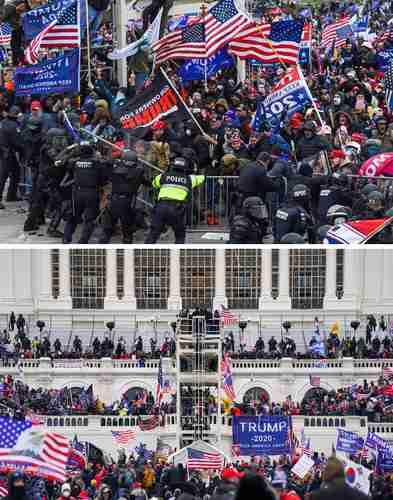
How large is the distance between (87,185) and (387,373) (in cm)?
3488

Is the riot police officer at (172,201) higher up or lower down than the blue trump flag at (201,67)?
lower down

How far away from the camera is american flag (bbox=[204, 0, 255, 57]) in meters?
34.8

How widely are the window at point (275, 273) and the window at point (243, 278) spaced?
25.8 inches

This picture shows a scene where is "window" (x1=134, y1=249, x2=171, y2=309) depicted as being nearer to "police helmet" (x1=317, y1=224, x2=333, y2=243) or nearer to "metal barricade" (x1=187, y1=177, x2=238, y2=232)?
"metal barricade" (x1=187, y1=177, x2=238, y2=232)

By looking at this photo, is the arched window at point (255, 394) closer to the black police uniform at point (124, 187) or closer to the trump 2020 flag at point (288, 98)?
the trump 2020 flag at point (288, 98)

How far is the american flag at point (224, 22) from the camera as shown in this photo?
114ft

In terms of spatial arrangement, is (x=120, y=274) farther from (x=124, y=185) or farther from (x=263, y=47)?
(x=124, y=185)

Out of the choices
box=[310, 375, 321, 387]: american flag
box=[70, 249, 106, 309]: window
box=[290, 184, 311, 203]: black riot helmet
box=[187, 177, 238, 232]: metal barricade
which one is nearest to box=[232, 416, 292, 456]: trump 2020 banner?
box=[187, 177, 238, 232]: metal barricade

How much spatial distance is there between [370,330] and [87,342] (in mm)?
10691

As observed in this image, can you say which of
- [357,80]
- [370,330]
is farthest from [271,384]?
[357,80]

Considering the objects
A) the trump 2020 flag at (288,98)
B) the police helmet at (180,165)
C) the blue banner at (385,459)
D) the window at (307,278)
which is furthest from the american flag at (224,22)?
the window at (307,278)

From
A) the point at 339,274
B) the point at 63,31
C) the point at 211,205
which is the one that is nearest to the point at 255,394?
the point at 339,274

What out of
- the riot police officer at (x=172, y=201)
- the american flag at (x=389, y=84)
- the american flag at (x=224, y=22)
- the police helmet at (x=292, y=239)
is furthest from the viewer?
the american flag at (x=224, y=22)

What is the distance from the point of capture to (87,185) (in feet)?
97.9
